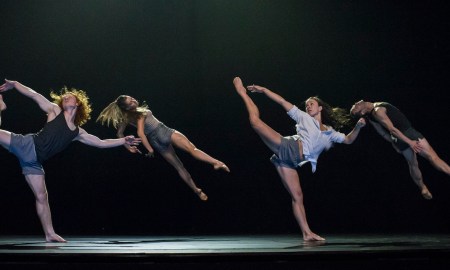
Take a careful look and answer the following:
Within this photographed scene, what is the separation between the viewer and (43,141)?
5.53 m

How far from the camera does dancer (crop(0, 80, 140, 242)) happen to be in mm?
5465

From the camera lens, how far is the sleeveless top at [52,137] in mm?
5527

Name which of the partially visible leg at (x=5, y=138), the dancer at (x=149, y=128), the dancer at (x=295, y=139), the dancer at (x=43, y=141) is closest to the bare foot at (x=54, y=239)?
the dancer at (x=43, y=141)

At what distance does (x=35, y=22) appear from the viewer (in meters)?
7.20

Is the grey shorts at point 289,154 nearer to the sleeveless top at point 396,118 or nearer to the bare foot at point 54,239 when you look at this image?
the sleeveless top at point 396,118

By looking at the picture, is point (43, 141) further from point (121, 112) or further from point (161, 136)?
point (161, 136)

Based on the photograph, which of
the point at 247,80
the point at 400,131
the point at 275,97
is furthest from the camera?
the point at 247,80

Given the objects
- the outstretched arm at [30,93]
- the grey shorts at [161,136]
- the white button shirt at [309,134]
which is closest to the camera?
the outstretched arm at [30,93]

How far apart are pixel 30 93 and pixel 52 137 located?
1.41 ft

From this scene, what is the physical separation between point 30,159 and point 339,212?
3.57 m

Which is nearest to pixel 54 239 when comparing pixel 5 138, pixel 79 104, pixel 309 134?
pixel 5 138

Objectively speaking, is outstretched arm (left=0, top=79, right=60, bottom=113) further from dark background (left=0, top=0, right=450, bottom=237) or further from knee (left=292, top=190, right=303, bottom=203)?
knee (left=292, top=190, right=303, bottom=203)

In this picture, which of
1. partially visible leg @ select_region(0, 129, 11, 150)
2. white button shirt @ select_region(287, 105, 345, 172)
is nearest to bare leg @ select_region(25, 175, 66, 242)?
partially visible leg @ select_region(0, 129, 11, 150)

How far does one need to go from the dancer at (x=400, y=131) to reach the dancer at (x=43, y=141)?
7.76 feet
